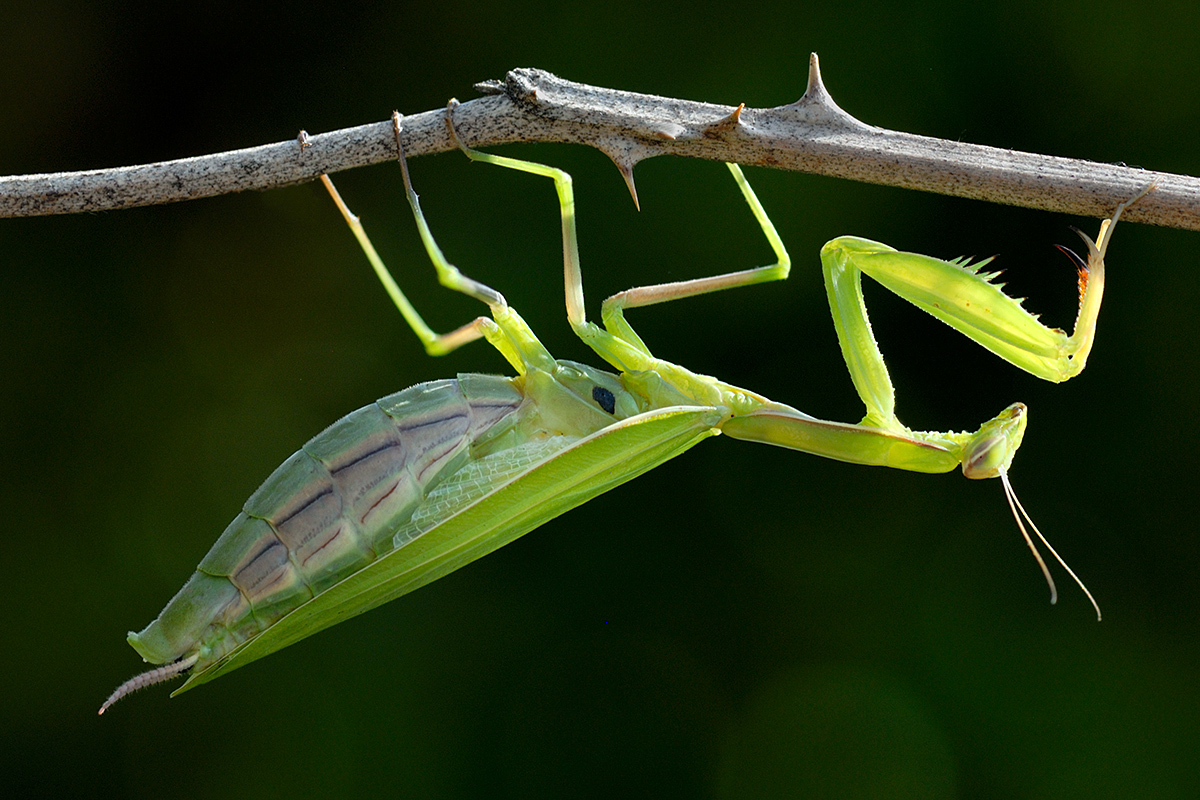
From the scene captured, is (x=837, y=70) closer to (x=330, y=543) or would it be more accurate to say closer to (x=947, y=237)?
(x=947, y=237)

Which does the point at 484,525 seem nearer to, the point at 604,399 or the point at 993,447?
the point at 604,399

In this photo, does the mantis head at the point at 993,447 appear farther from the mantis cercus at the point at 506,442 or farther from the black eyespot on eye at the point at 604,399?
the black eyespot on eye at the point at 604,399

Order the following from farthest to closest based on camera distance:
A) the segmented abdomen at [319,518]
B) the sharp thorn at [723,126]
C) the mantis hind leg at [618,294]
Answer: the mantis hind leg at [618,294] < the segmented abdomen at [319,518] < the sharp thorn at [723,126]

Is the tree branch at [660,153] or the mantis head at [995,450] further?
the mantis head at [995,450]

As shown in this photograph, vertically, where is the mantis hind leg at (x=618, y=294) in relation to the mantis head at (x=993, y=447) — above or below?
above

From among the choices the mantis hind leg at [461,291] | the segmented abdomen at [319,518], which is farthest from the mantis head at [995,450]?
the segmented abdomen at [319,518]

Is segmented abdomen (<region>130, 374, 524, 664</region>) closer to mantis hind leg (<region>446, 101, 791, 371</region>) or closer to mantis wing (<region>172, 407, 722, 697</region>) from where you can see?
mantis wing (<region>172, 407, 722, 697</region>)

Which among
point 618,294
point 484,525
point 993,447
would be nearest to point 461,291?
point 618,294

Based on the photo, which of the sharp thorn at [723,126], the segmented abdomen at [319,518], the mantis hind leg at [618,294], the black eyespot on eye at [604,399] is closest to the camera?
the sharp thorn at [723,126]
